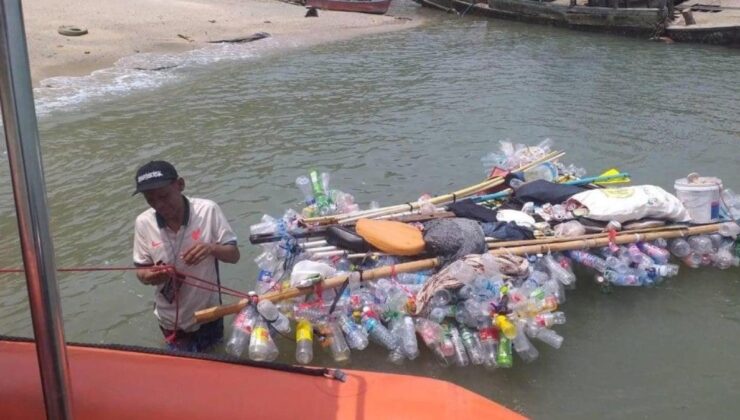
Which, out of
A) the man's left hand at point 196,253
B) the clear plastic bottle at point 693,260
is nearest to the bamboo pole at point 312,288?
the man's left hand at point 196,253

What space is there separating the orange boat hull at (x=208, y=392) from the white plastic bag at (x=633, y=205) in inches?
141

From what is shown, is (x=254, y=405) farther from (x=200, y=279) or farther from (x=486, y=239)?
(x=486, y=239)

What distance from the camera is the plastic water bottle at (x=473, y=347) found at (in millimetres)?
4996

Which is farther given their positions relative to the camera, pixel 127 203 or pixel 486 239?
pixel 127 203

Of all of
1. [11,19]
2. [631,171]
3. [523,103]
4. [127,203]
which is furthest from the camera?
[523,103]

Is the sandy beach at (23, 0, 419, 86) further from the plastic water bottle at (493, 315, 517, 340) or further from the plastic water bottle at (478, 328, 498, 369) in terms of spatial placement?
the plastic water bottle at (493, 315, 517, 340)

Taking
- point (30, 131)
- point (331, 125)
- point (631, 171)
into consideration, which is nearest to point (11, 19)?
point (30, 131)

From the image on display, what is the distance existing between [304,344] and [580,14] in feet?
84.0

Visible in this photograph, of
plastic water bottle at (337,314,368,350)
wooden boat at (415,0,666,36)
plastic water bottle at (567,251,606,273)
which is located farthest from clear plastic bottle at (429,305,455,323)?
wooden boat at (415,0,666,36)

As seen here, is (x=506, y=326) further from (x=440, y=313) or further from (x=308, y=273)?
(x=308, y=273)

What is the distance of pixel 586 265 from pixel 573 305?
41 centimetres

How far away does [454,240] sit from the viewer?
5539mm

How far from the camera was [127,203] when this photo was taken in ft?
28.6

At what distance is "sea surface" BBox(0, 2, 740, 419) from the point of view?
5136 mm
